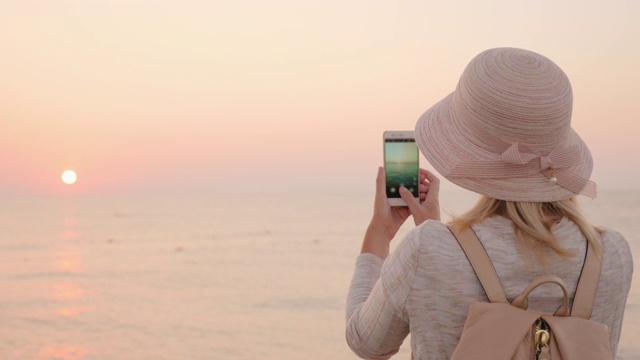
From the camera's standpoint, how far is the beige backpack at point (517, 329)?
68.2 inches

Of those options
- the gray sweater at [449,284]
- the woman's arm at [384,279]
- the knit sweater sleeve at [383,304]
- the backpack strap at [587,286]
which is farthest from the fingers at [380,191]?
the backpack strap at [587,286]

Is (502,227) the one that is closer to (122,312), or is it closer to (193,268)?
A: (122,312)

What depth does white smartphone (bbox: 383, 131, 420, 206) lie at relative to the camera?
2.29 meters

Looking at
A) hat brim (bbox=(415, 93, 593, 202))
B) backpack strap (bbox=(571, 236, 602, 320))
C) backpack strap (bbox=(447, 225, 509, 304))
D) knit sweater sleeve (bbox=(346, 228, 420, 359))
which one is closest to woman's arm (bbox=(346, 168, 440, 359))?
knit sweater sleeve (bbox=(346, 228, 420, 359))

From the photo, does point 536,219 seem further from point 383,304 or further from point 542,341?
point 383,304

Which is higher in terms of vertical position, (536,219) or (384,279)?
(536,219)

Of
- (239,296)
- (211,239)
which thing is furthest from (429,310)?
(211,239)

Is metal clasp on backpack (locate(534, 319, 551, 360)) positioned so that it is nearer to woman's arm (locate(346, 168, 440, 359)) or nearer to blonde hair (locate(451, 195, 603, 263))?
blonde hair (locate(451, 195, 603, 263))

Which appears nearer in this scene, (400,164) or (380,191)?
(380,191)

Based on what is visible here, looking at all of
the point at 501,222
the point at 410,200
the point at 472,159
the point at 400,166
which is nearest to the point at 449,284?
the point at 501,222

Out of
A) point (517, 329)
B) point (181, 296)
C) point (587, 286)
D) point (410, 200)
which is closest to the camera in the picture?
point (517, 329)

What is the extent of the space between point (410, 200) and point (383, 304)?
434 millimetres

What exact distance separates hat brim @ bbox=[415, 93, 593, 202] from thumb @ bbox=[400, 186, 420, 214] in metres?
0.25

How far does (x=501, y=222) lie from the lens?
6.07 feet
